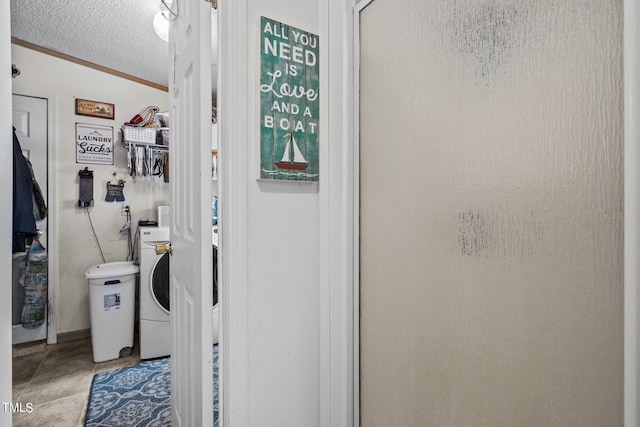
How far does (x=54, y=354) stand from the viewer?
2.55 metres

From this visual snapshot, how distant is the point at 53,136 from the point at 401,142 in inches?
121

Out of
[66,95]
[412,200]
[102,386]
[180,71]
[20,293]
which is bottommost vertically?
[102,386]

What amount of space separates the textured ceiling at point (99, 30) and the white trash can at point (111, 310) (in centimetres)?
173

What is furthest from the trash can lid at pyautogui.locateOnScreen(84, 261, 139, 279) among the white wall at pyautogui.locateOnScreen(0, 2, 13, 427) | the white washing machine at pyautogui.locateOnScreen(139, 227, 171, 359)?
the white wall at pyautogui.locateOnScreen(0, 2, 13, 427)

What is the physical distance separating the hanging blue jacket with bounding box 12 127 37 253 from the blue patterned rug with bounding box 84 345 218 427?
1.16m

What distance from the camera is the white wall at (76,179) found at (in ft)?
8.75

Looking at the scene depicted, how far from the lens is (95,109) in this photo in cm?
285

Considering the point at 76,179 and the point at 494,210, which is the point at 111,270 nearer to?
the point at 76,179

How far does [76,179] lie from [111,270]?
93 centimetres

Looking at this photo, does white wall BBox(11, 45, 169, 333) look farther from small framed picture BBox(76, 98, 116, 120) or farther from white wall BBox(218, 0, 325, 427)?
white wall BBox(218, 0, 325, 427)

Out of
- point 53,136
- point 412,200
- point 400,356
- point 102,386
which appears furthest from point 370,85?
point 53,136

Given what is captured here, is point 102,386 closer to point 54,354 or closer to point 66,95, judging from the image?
point 54,354

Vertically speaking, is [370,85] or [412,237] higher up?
[370,85]

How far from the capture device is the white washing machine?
241 cm
